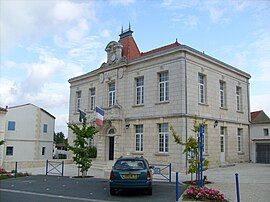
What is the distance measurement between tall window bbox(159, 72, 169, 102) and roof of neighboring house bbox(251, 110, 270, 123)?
10.7m

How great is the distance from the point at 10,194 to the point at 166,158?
39.5 feet

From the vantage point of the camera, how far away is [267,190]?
1289cm

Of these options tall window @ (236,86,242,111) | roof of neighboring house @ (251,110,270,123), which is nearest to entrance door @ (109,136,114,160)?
tall window @ (236,86,242,111)

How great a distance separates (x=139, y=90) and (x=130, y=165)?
45.4 feet

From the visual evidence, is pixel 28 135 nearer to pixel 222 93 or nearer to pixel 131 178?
pixel 222 93

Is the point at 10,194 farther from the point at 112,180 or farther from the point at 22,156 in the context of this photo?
the point at 22,156

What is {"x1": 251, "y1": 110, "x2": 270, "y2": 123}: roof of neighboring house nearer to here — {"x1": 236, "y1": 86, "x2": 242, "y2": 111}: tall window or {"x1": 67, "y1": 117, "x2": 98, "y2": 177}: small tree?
{"x1": 236, "y1": 86, "x2": 242, "y2": 111}: tall window

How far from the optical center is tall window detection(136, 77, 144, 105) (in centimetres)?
2534

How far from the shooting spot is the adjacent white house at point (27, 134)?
1419 inches

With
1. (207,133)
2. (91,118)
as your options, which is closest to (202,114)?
(207,133)

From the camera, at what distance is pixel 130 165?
40.0 ft

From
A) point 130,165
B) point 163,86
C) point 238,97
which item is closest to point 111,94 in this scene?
point 163,86

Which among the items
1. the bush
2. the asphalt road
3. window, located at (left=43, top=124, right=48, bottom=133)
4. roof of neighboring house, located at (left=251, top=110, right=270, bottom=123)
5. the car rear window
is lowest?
the asphalt road

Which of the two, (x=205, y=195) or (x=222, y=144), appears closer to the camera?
(x=205, y=195)
